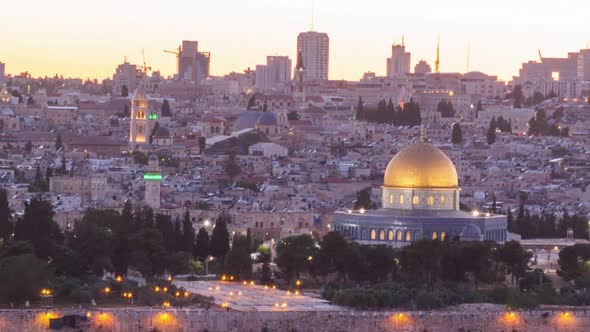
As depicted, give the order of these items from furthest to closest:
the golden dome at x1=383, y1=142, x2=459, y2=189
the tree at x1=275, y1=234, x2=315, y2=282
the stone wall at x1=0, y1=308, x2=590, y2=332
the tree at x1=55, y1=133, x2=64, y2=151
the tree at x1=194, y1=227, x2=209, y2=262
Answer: the tree at x1=55, y1=133, x2=64, y2=151 → the golden dome at x1=383, y1=142, x2=459, y2=189 → the tree at x1=194, y1=227, x2=209, y2=262 → the tree at x1=275, y1=234, x2=315, y2=282 → the stone wall at x1=0, y1=308, x2=590, y2=332

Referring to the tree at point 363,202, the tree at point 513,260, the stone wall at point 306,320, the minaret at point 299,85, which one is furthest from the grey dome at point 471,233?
the minaret at point 299,85

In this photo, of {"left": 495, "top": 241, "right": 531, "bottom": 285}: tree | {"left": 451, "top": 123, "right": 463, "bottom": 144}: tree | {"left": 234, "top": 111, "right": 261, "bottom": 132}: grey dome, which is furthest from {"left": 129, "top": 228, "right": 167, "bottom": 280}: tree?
{"left": 234, "top": 111, "right": 261, "bottom": 132}: grey dome

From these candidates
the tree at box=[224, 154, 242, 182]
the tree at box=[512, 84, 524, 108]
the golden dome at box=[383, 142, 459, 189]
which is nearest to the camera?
the golden dome at box=[383, 142, 459, 189]

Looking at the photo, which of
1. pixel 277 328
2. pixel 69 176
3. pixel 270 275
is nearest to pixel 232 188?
pixel 69 176

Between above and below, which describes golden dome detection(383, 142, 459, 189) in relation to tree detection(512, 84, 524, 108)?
below

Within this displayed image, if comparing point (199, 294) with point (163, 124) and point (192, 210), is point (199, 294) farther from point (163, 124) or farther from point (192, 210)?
point (163, 124)

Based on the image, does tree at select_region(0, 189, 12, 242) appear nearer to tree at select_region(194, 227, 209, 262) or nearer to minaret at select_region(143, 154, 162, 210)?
tree at select_region(194, 227, 209, 262)

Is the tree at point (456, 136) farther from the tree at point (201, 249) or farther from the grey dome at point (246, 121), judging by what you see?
the tree at point (201, 249)

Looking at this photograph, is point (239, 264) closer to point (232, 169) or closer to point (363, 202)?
point (363, 202)
